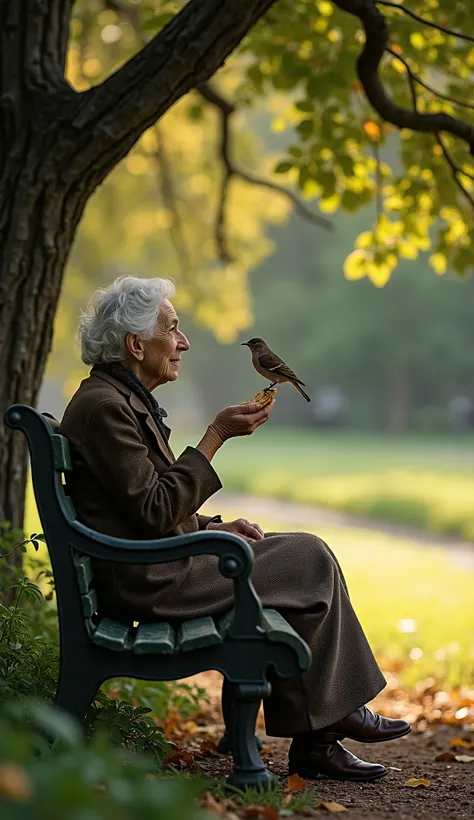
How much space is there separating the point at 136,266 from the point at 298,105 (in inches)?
1410

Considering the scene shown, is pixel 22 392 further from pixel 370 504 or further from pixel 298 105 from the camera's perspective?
pixel 370 504

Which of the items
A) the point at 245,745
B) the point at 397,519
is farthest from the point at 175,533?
the point at 397,519

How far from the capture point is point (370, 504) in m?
20.1

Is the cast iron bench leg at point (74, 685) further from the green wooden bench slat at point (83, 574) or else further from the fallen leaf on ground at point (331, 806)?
the fallen leaf on ground at point (331, 806)

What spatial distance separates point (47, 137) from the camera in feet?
14.9

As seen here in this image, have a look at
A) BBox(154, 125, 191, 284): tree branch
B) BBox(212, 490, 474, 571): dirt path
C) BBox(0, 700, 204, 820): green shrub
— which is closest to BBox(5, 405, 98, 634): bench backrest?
BBox(0, 700, 204, 820): green shrub

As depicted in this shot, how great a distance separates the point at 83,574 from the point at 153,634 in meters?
0.28

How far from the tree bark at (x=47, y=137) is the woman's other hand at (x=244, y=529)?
1.20 metres

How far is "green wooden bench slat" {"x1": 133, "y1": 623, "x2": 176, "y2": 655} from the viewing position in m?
3.03

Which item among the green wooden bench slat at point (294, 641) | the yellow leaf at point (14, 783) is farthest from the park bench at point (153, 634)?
the yellow leaf at point (14, 783)

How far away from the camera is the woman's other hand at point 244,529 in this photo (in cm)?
378

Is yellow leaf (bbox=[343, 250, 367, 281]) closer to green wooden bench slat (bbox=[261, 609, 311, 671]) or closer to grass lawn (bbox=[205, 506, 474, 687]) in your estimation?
grass lawn (bbox=[205, 506, 474, 687])

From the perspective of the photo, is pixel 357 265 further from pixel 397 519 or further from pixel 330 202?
pixel 397 519

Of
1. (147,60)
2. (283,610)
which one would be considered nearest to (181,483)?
(283,610)
